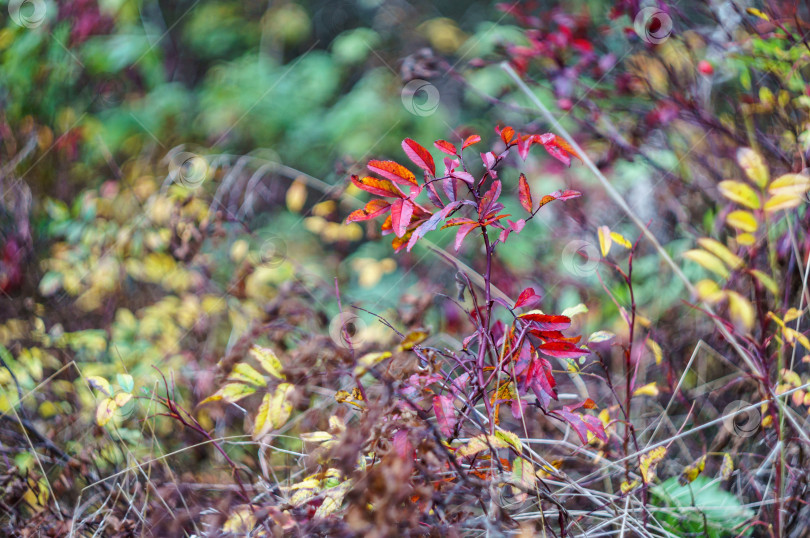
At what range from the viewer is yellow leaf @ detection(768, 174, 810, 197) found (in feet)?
2.32

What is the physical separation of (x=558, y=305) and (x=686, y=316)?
0.31m

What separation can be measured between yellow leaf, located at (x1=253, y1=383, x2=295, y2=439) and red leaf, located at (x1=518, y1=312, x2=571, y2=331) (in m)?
0.26

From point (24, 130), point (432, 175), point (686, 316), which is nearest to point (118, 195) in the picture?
point (24, 130)

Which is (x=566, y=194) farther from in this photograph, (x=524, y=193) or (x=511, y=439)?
(x=511, y=439)

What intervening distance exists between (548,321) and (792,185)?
373mm

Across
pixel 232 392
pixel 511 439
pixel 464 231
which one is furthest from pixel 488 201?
pixel 232 392

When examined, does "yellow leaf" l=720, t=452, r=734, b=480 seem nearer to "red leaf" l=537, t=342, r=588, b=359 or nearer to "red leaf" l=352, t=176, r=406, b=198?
"red leaf" l=537, t=342, r=588, b=359

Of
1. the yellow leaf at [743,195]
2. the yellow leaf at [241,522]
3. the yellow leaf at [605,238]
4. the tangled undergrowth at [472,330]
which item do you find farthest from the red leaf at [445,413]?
the yellow leaf at [743,195]

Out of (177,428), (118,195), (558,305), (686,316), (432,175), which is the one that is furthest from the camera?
(118,195)

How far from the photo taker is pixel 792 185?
73 cm

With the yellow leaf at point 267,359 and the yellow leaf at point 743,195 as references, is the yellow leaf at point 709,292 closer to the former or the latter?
the yellow leaf at point 743,195

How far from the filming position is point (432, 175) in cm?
68

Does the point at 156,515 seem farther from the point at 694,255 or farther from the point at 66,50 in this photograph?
the point at 66,50

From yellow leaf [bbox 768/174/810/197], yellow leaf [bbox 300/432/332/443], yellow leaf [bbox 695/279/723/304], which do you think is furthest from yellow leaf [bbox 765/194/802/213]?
yellow leaf [bbox 300/432/332/443]
